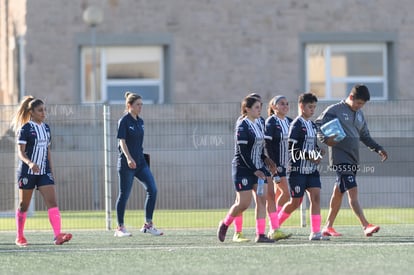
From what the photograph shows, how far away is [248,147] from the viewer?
13.7 metres

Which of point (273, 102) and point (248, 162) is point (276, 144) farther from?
point (248, 162)

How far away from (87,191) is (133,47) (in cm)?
702

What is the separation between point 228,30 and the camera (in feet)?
83.8

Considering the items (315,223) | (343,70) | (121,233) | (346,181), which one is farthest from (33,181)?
(343,70)

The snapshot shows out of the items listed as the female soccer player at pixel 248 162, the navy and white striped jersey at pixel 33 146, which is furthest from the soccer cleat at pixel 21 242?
the female soccer player at pixel 248 162

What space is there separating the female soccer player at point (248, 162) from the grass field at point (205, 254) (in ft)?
1.03

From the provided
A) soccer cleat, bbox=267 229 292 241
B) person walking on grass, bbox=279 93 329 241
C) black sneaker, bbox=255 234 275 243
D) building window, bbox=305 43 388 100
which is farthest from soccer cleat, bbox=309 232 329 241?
building window, bbox=305 43 388 100

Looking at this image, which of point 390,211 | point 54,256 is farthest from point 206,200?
point 54,256

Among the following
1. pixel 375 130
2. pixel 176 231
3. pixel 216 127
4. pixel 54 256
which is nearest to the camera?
pixel 54 256

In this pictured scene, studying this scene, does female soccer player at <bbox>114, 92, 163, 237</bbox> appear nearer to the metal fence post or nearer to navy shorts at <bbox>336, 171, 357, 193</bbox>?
the metal fence post

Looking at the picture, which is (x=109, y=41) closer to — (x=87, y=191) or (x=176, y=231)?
(x=87, y=191)

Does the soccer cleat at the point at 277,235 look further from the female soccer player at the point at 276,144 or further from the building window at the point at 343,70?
the building window at the point at 343,70

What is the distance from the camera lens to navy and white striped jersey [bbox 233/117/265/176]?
13.7 m

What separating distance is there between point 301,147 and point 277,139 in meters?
0.40
